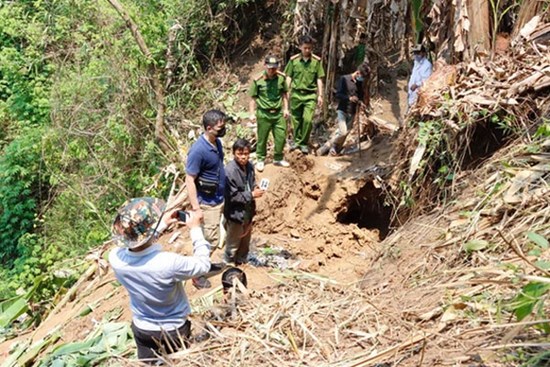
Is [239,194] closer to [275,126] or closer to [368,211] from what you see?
[275,126]

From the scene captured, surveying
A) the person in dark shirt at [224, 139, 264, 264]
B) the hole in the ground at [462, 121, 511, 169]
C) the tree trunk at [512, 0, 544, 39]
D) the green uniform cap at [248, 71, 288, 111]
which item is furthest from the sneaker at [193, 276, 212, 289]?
the tree trunk at [512, 0, 544, 39]

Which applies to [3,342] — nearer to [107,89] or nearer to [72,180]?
[72,180]

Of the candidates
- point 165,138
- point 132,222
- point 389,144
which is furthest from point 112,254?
point 165,138

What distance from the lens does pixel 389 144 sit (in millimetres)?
8570

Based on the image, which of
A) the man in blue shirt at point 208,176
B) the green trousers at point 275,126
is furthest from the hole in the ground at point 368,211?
the man in blue shirt at point 208,176

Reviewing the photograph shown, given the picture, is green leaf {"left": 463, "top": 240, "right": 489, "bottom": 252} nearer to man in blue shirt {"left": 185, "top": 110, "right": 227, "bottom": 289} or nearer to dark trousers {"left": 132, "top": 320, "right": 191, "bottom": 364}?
dark trousers {"left": 132, "top": 320, "right": 191, "bottom": 364}

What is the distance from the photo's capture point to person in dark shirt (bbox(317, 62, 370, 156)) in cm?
868

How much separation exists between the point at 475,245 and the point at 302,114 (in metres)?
4.85

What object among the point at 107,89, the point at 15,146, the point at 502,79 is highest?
the point at 502,79

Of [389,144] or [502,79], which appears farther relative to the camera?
[389,144]

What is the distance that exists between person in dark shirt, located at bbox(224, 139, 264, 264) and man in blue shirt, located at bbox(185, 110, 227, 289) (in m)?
0.11

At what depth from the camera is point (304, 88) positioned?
8.58 meters

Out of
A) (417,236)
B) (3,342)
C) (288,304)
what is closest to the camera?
(288,304)

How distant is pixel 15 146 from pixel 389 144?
25.3 feet
